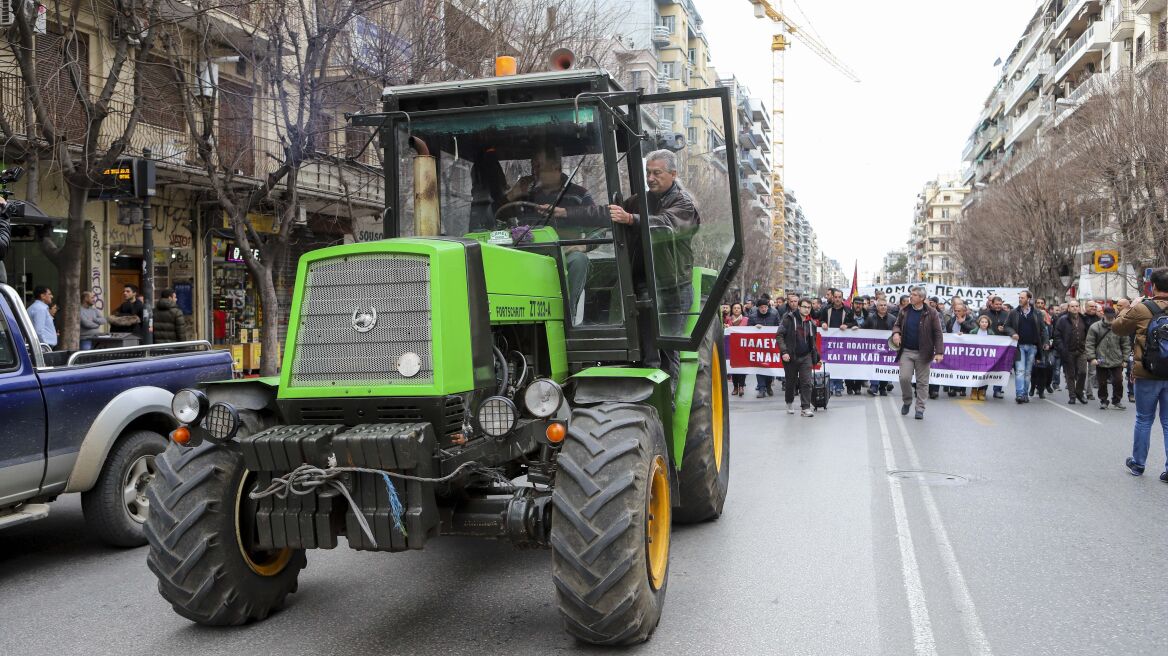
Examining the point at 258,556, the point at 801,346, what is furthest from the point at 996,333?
the point at 258,556

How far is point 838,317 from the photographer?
749 inches

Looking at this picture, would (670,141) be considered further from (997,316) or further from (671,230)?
(997,316)

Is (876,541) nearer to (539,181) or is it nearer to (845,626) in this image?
(845,626)

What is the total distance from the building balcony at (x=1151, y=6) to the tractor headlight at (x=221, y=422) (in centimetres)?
4539

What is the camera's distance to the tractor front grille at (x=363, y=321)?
456 centimetres

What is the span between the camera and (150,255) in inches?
539

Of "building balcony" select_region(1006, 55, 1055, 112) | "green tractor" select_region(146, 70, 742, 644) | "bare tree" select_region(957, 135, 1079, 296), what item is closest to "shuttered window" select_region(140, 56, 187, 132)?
"green tractor" select_region(146, 70, 742, 644)

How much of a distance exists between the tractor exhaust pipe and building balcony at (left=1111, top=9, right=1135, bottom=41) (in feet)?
153

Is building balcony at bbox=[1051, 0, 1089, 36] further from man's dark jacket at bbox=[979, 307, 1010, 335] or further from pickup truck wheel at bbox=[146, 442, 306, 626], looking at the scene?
pickup truck wheel at bbox=[146, 442, 306, 626]

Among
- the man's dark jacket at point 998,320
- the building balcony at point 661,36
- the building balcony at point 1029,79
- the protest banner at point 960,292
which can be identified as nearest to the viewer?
the man's dark jacket at point 998,320

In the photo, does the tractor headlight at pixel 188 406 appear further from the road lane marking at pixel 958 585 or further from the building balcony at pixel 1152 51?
the building balcony at pixel 1152 51

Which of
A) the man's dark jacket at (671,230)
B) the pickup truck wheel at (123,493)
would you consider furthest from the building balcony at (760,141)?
the pickup truck wheel at (123,493)

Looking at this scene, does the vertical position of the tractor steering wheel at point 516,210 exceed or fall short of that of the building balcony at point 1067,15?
it falls short

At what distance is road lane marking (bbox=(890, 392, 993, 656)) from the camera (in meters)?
4.79
